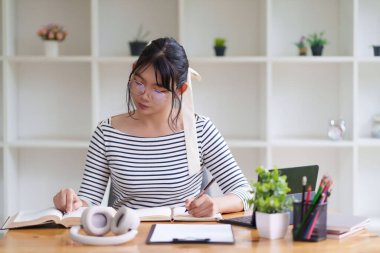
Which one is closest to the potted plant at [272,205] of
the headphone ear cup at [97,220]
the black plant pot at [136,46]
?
the headphone ear cup at [97,220]

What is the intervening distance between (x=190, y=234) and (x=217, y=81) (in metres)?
2.36

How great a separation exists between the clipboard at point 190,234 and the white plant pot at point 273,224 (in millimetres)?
95

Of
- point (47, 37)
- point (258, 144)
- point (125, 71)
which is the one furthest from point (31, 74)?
point (258, 144)

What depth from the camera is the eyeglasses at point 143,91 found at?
2.41 m

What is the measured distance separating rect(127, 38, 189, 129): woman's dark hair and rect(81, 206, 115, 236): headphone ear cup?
673 mm

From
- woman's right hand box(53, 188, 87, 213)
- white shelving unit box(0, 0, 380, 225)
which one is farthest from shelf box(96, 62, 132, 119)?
woman's right hand box(53, 188, 87, 213)

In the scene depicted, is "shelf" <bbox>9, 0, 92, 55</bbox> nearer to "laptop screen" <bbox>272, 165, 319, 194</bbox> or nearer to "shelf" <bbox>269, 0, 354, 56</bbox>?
"shelf" <bbox>269, 0, 354, 56</bbox>

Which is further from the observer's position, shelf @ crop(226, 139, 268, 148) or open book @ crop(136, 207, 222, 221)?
shelf @ crop(226, 139, 268, 148)

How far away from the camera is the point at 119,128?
264cm

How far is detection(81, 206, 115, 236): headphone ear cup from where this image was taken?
1.87m

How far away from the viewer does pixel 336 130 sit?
3.98 meters

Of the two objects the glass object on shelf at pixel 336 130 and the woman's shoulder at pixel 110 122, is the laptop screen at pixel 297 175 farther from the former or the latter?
the glass object on shelf at pixel 336 130

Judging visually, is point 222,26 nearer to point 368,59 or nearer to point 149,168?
point 368,59

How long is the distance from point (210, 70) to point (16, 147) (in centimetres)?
134
